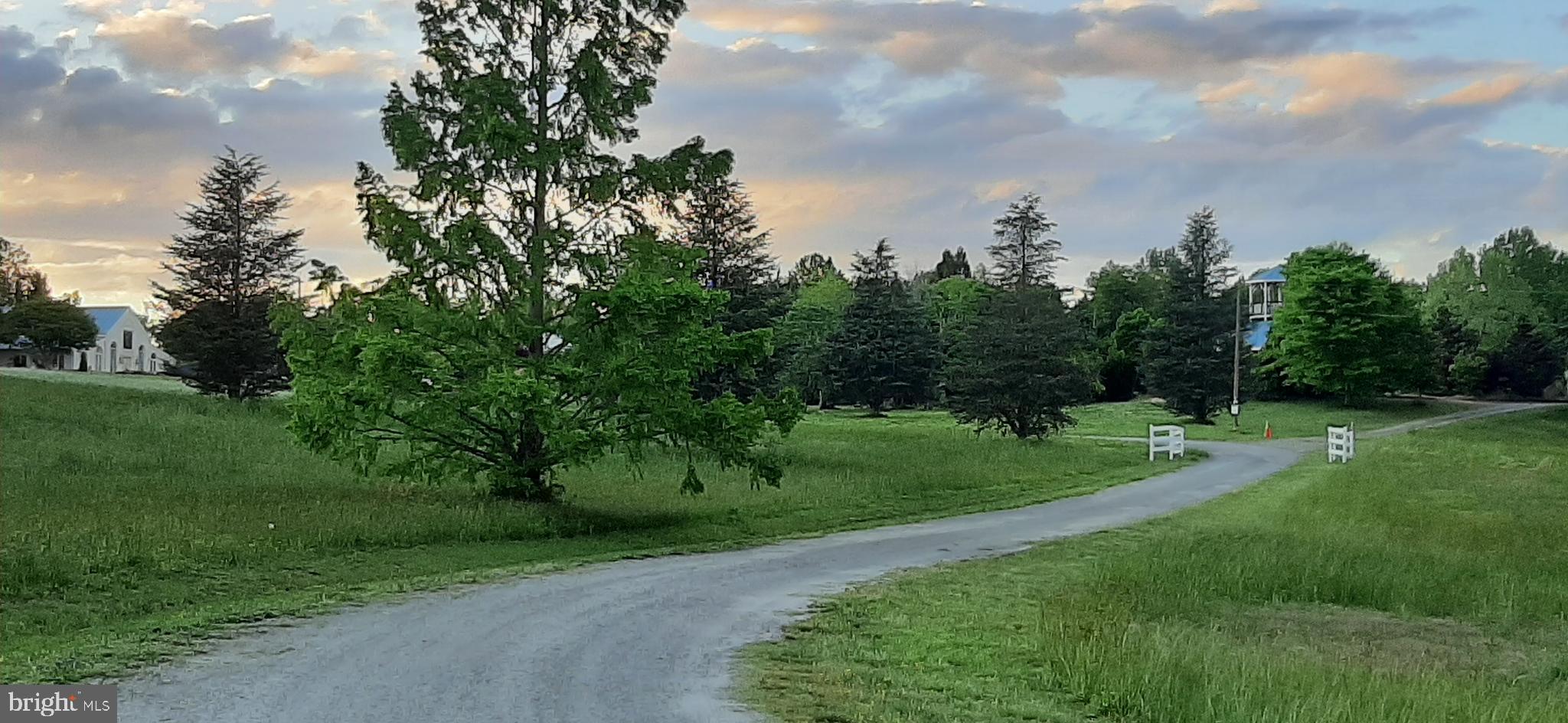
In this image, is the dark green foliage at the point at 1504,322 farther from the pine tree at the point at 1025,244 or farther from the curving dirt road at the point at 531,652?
the curving dirt road at the point at 531,652

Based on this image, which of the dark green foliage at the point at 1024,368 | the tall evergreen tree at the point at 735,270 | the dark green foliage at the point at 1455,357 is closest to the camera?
the tall evergreen tree at the point at 735,270

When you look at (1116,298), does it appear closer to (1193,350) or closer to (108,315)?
(1193,350)

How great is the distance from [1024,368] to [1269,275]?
6427cm

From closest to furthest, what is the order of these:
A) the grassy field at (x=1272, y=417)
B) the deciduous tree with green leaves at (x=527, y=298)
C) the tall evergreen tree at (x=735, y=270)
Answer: the deciduous tree with green leaves at (x=527, y=298), the tall evergreen tree at (x=735, y=270), the grassy field at (x=1272, y=417)

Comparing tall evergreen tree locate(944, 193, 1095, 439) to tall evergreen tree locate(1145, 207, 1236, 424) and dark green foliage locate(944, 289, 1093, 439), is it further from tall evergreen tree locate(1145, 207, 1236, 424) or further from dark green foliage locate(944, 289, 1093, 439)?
tall evergreen tree locate(1145, 207, 1236, 424)

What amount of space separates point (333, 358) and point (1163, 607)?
11275 millimetres

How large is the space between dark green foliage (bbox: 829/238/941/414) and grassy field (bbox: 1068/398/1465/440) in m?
9.28

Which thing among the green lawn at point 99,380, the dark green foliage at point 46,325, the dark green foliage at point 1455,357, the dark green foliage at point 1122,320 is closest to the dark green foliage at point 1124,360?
the dark green foliage at point 1122,320

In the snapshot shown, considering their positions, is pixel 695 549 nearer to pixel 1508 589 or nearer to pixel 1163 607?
pixel 1163 607

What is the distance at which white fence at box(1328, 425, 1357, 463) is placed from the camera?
114 ft

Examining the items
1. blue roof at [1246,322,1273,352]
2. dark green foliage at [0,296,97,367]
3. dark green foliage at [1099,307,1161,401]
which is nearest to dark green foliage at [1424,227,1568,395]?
blue roof at [1246,322,1273,352]

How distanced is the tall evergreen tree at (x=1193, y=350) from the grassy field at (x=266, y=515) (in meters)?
26.6

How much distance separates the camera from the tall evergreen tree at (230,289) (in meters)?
35.6

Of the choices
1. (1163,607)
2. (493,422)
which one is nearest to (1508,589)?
(1163,607)
